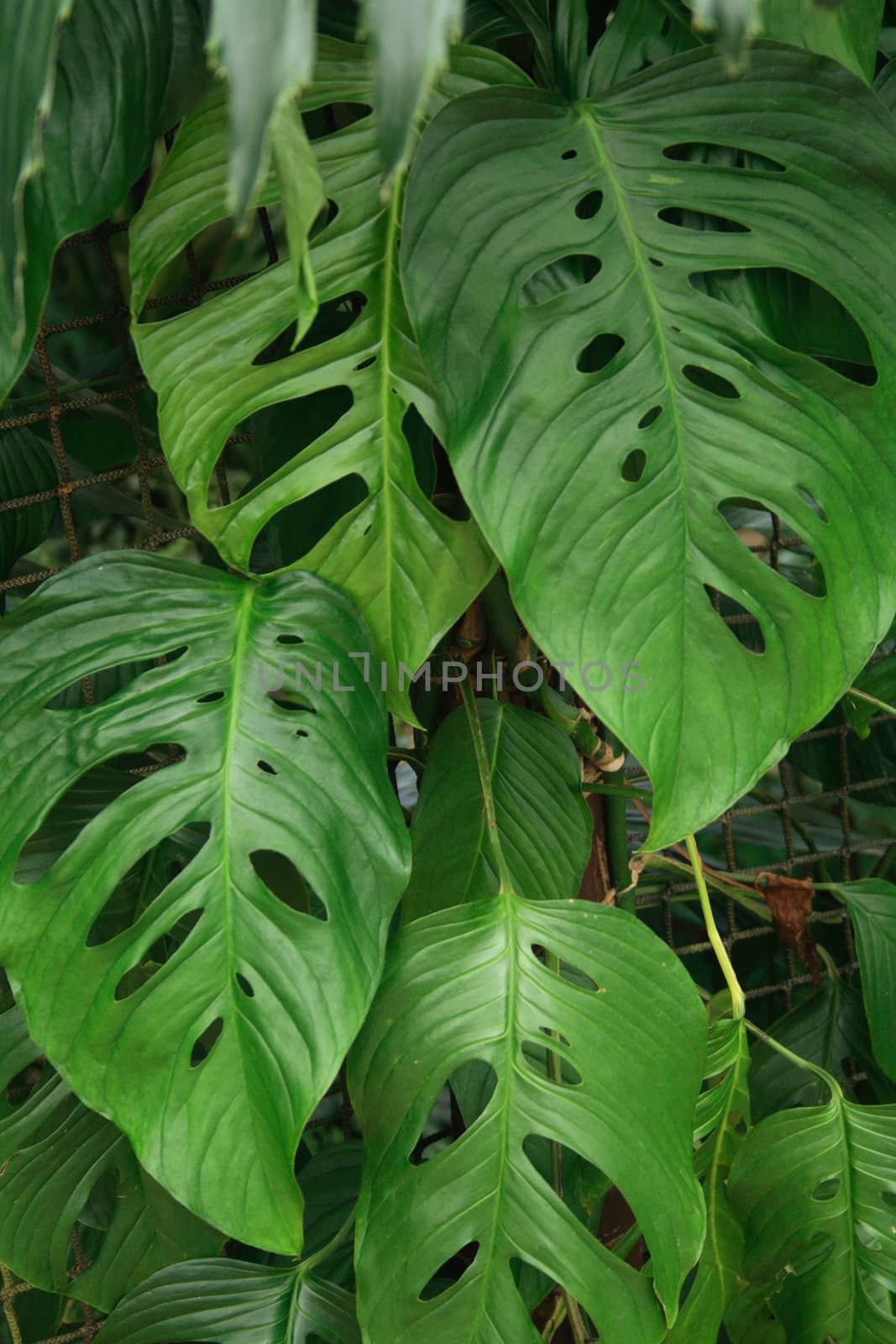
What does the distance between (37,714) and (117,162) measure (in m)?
0.29

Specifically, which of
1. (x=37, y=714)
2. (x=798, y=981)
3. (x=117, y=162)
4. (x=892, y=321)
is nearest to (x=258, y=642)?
(x=37, y=714)

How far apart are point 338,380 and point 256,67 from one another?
0.40 meters

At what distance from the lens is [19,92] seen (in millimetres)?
492

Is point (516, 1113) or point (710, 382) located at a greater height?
point (710, 382)

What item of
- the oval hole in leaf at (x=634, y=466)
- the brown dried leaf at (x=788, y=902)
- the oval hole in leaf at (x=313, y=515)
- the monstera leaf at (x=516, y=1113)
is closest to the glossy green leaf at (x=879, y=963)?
the brown dried leaf at (x=788, y=902)

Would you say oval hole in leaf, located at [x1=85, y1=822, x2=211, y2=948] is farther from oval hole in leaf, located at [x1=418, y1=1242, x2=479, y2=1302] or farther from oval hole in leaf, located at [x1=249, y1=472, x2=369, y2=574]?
oval hole in leaf, located at [x1=418, y1=1242, x2=479, y2=1302]

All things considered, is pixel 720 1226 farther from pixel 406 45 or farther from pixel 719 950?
pixel 406 45

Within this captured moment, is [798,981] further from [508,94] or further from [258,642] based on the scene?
[508,94]

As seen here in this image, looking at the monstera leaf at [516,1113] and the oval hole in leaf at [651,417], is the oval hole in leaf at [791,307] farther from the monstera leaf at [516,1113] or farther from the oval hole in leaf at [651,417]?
the monstera leaf at [516,1113]

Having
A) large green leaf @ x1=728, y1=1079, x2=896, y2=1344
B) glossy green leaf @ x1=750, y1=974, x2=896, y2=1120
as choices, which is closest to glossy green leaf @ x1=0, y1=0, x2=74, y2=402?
large green leaf @ x1=728, y1=1079, x2=896, y2=1344

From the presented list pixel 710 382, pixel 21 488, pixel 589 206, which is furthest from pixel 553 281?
pixel 21 488

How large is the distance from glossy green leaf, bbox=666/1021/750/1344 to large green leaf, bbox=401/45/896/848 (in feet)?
0.82

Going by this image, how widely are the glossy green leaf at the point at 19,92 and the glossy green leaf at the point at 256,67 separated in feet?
0.56

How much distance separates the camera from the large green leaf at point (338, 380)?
68 cm
